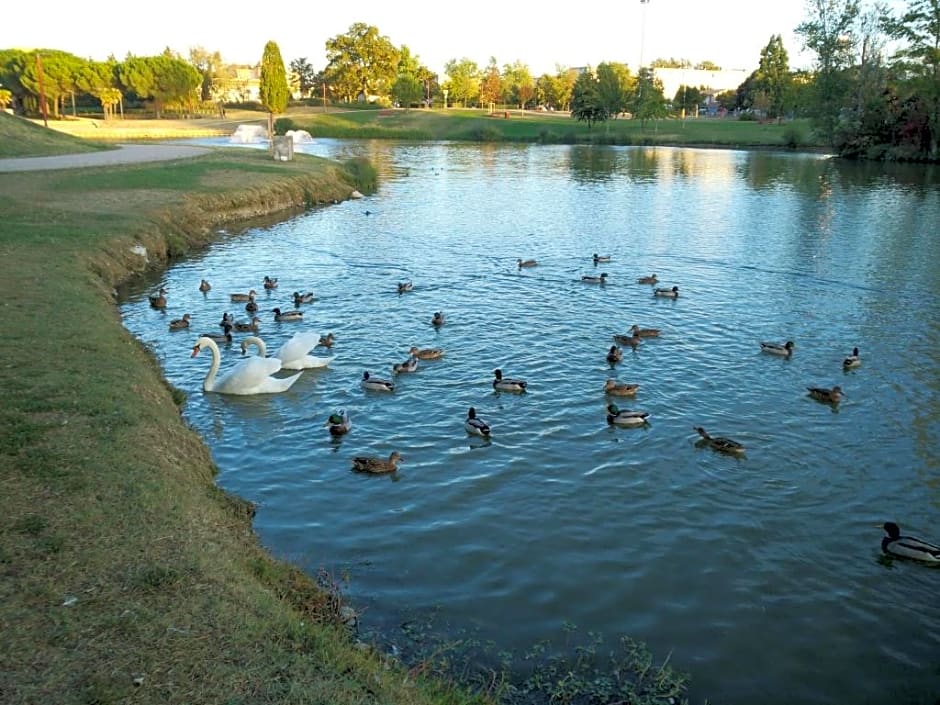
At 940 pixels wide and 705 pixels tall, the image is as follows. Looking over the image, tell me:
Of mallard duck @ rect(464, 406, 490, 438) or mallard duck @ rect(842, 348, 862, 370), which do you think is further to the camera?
mallard duck @ rect(842, 348, 862, 370)

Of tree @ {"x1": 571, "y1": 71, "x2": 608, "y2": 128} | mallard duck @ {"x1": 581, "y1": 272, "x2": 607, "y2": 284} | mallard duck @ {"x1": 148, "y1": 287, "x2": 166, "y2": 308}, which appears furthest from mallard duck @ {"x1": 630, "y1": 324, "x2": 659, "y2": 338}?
tree @ {"x1": 571, "y1": 71, "x2": 608, "y2": 128}

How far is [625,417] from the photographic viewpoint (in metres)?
15.3

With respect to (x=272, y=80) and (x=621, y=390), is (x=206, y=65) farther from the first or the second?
(x=621, y=390)

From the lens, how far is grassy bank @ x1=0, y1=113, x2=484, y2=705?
6.19 metres

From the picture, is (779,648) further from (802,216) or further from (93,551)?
(802,216)

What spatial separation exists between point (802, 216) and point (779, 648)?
38.0 meters

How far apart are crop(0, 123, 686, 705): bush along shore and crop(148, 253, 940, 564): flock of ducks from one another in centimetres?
231

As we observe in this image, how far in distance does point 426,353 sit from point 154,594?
1215 centimetres

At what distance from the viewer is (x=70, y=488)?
898 centimetres

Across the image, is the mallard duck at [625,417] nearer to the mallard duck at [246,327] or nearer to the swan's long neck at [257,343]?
the swan's long neck at [257,343]

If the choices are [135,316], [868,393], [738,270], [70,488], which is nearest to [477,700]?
[70,488]

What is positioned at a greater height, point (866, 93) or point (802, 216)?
point (866, 93)

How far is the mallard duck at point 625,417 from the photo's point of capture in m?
15.3

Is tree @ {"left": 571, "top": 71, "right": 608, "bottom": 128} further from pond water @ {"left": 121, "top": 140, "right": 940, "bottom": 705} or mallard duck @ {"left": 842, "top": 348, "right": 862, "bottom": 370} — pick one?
mallard duck @ {"left": 842, "top": 348, "right": 862, "bottom": 370}
